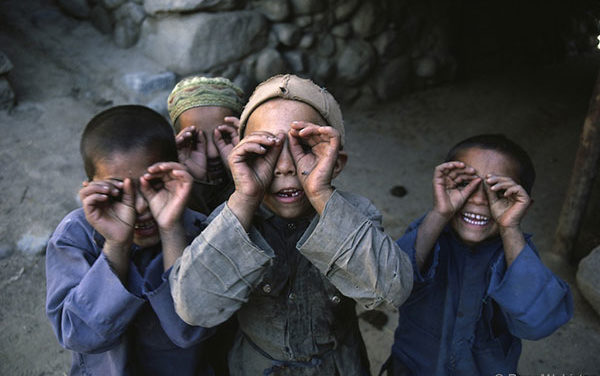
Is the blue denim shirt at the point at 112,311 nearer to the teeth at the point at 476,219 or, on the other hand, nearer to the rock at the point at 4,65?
the teeth at the point at 476,219

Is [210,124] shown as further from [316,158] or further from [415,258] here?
[415,258]

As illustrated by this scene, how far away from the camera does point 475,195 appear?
5.37 ft

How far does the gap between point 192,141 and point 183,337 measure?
0.95m

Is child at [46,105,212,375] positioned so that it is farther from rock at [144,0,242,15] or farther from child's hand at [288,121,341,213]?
rock at [144,0,242,15]

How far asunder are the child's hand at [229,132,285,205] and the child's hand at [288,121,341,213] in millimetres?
53

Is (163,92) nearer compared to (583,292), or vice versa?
(583,292)

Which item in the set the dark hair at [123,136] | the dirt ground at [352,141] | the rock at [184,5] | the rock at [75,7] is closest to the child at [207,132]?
the dark hair at [123,136]

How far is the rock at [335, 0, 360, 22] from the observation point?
201 inches

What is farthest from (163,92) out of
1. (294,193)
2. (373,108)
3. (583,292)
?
(583,292)

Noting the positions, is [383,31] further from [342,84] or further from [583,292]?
[583,292]

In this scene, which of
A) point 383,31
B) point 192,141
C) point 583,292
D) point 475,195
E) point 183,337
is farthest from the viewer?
point 383,31

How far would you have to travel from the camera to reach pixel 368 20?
534 cm

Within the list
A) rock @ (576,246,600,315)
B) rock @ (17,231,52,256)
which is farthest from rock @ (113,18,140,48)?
rock @ (576,246,600,315)

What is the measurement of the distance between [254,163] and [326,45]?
13.7 ft
